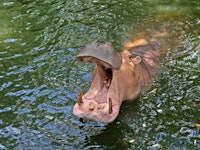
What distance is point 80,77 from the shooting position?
608 centimetres

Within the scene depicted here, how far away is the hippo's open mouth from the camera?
465 cm

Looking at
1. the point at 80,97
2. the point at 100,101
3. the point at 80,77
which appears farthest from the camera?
the point at 80,77

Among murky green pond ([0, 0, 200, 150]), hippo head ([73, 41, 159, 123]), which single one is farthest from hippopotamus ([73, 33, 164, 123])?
murky green pond ([0, 0, 200, 150])

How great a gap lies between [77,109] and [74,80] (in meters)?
1.22

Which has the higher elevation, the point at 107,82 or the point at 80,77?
the point at 107,82

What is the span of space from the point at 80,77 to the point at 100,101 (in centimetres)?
109

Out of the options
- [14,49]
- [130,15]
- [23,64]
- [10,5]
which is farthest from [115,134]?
[10,5]

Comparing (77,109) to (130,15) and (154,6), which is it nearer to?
(130,15)

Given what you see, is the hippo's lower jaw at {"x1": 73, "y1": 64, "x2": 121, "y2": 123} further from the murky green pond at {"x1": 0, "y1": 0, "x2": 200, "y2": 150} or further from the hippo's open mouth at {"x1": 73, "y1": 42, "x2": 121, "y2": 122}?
the murky green pond at {"x1": 0, "y1": 0, "x2": 200, "y2": 150}

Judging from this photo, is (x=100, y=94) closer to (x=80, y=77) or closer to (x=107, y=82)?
(x=107, y=82)

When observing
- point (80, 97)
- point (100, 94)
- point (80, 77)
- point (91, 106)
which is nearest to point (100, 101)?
point (100, 94)

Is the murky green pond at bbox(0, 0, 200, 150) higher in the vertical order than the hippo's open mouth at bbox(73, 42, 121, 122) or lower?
lower

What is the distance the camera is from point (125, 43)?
7.08 m

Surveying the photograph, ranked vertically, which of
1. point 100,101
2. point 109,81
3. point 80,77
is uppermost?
point 109,81
